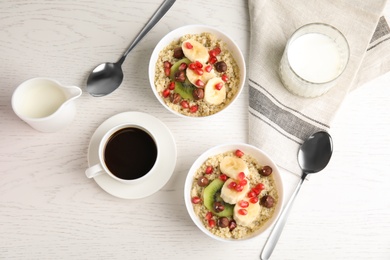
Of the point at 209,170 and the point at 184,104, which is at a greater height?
the point at 184,104

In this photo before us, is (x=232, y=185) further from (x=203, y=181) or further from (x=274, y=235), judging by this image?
(x=274, y=235)

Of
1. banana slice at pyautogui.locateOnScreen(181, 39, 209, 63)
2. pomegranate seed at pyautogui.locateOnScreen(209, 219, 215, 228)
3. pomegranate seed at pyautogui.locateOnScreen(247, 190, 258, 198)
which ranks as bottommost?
pomegranate seed at pyautogui.locateOnScreen(209, 219, 215, 228)

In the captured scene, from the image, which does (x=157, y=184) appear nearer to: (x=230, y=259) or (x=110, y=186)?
(x=110, y=186)

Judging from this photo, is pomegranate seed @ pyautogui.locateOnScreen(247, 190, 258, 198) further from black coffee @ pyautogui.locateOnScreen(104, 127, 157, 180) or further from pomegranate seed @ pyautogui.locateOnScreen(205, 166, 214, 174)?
black coffee @ pyautogui.locateOnScreen(104, 127, 157, 180)

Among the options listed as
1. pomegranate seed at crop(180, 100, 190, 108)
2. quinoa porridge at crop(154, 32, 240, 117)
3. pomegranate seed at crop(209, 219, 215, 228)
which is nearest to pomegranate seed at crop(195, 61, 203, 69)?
quinoa porridge at crop(154, 32, 240, 117)

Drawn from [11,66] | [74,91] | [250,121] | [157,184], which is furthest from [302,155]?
[11,66]

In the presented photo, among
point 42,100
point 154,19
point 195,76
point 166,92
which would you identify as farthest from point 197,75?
point 42,100
